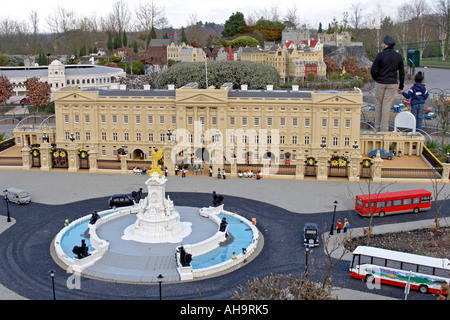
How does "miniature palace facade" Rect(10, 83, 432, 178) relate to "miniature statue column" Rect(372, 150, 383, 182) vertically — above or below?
above

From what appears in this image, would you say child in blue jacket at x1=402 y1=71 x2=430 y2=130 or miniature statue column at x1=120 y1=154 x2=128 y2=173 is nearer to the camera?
miniature statue column at x1=120 y1=154 x2=128 y2=173

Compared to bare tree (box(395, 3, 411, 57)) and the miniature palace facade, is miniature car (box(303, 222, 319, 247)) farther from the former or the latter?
bare tree (box(395, 3, 411, 57))

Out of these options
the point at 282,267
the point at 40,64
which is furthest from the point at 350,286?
the point at 40,64

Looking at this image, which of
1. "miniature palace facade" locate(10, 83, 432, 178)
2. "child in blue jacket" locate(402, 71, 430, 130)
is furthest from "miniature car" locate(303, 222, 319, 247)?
"child in blue jacket" locate(402, 71, 430, 130)

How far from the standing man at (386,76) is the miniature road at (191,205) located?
850 inches

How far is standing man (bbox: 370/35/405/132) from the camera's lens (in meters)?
72.4

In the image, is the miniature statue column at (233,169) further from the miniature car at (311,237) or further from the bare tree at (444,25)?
the bare tree at (444,25)

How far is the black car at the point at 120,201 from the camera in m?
49.2

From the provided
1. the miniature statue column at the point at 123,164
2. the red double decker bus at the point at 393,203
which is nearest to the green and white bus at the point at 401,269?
the red double decker bus at the point at 393,203

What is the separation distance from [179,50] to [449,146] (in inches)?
4491

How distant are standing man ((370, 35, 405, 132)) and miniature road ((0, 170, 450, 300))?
21591 mm

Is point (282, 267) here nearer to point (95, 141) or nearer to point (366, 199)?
point (366, 199)

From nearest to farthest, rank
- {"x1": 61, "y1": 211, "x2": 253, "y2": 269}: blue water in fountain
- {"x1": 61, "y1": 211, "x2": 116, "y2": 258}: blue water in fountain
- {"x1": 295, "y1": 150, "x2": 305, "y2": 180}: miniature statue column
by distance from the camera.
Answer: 1. {"x1": 61, "y1": 211, "x2": 253, "y2": 269}: blue water in fountain
2. {"x1": 61, "y1": 211, "x2": 116, "y2": 258}: blue water in fountain
3. {"x1": 295, "y1": 150, "x2": 305, "y2": 180}: miniature statue column

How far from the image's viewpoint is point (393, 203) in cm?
4681
